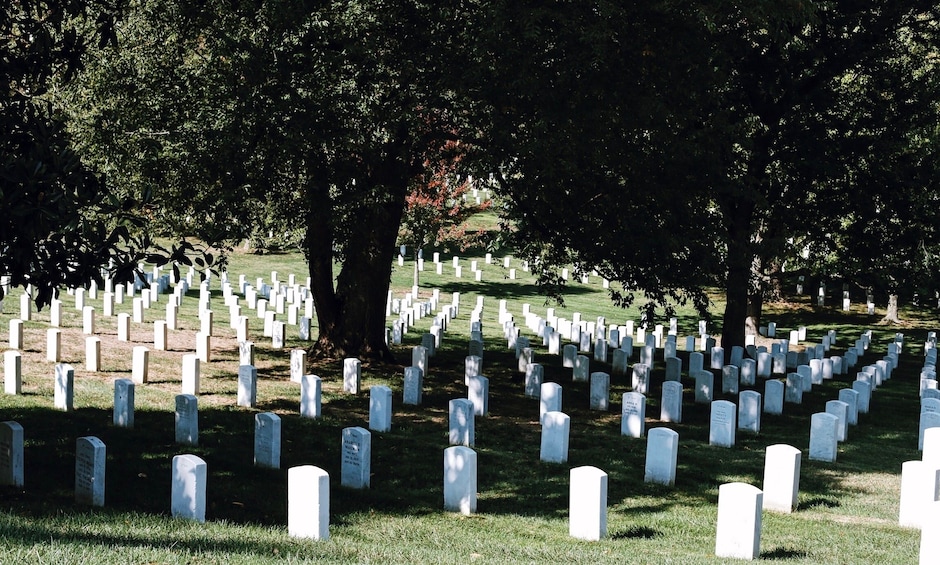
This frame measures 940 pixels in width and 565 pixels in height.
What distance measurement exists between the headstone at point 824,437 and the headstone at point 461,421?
4416mm

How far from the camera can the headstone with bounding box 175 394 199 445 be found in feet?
37.6

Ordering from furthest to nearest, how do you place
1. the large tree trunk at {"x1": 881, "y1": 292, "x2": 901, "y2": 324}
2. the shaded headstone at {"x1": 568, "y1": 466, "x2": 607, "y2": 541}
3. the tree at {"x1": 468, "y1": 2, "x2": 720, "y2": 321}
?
1. the large tree trunk at {"x1": 881, "y1": 292, "x2": 901, "y2": 324}
2. the tree at {"x1": 468, "y1": 2, "x2": 720, "y2": 321}
3. the shaded headstone at {"x1": 568, "y1": 466, "x2": 607, "y2": 541}

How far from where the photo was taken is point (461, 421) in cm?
1266

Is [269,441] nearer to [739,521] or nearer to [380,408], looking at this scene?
[380,408]

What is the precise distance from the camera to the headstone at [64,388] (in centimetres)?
1283

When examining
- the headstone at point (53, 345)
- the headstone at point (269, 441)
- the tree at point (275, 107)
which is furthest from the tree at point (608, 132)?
the headstone at point (53, 345)

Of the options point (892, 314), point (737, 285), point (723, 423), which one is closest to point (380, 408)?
point (723, 423)

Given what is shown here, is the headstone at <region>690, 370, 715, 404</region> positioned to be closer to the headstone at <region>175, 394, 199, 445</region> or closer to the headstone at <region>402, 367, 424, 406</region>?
the headstone at <region>402, 367, 424, 406</region>

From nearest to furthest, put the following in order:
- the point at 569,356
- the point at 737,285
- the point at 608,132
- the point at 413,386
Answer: the point at 608,132 → the point at 413,386 → the point at 569,356 → the point at 737,285

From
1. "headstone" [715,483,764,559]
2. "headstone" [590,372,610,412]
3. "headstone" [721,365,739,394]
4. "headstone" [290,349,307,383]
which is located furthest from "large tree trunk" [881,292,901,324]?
"headstone" [715,483,764,559]

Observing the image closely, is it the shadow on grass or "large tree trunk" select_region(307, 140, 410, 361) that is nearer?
the shadow on grass

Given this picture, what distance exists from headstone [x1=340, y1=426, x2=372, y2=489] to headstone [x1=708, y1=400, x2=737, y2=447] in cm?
573

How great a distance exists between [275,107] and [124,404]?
430 cm

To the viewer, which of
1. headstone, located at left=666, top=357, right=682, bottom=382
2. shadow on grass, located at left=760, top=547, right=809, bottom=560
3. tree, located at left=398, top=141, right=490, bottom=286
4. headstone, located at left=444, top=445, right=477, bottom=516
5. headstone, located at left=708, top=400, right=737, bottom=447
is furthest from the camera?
headstone, located at left=666, top=357, right=682, bottom=382
